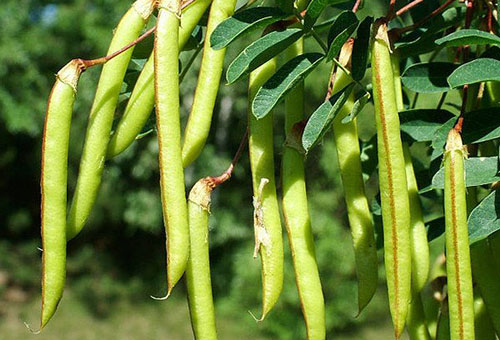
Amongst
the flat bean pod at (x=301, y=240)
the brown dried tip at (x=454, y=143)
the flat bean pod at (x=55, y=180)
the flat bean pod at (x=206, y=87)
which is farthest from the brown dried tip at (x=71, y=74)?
the brown dried tip at (x=454, y=143)

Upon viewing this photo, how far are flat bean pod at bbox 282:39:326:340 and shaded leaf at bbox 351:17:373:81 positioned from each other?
0.10 meters

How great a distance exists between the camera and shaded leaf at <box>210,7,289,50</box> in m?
0.68

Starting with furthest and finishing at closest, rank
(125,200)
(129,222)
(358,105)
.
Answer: (125,200) → (129,222) → (358,105)

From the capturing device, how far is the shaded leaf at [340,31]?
27.6 inches

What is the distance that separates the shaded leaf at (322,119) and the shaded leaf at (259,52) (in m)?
0.07

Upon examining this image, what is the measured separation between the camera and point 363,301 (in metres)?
0.76

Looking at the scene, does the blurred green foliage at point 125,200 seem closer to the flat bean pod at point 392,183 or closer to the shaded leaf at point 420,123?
the shaded leaf at point 420,123

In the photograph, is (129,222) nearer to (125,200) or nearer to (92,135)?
(125,200)

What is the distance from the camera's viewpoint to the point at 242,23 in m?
0.70

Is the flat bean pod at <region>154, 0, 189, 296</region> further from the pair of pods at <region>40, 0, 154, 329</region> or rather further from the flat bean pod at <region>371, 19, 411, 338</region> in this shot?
the flat bean pod at <region>371, 19, 411, 338</region>

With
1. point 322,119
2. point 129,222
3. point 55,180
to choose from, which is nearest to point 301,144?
point 322,119

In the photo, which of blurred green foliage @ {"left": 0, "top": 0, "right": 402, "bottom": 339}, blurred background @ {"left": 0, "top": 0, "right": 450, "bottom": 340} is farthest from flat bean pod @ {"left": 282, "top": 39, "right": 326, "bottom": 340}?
blurred background @ {"left": 0, "top": 0, "right": 450, "bottom": 340}

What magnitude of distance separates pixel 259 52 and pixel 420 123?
232mm

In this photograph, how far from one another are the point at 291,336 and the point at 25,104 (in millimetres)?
2995
